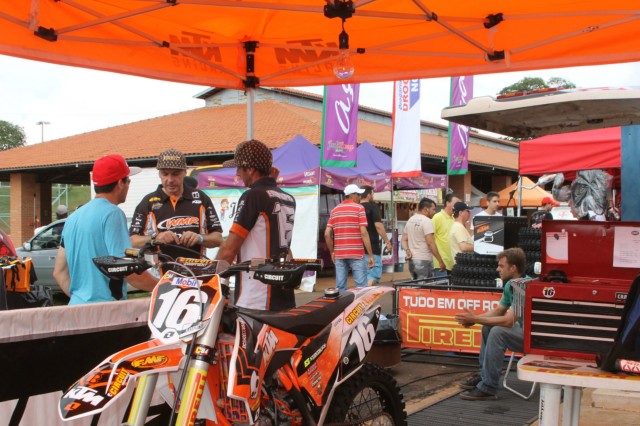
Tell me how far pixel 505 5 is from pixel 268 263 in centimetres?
309

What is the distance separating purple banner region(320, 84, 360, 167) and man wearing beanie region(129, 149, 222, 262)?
26.1 ft

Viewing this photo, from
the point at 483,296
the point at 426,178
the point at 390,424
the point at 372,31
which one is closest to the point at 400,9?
the point at 372,31

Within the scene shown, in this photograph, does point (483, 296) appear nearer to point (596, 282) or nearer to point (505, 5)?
point (505, 5)

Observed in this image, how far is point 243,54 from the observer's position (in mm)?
6184

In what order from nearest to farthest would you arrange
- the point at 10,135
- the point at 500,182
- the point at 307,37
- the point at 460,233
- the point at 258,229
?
the point at 258,229, the point at 307,37, the point at 460,233, the point at 500,182, the point at 10,135

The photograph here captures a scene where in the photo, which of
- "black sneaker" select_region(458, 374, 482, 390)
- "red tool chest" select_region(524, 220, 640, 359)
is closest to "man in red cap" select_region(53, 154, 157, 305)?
"red tool chest" select_region(524, 220, 640, 359)

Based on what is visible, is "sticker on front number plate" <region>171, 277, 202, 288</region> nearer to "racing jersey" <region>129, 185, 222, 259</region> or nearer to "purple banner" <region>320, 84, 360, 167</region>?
"racing jersey" <region>129, 185, 222, 259</region>

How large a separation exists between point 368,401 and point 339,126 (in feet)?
32.0

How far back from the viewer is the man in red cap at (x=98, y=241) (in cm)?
402

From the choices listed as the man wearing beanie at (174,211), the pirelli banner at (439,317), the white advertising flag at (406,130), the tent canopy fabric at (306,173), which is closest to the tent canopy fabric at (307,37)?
the man wearing beanie at (174,211)

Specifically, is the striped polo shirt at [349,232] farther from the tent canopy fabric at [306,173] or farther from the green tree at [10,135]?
the green tree at [10,135]

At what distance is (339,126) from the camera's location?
13.3 m

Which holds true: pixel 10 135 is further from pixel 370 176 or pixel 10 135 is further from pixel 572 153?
pixel 572 153

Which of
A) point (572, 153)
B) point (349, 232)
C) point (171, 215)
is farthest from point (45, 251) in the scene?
point (572, 153)
